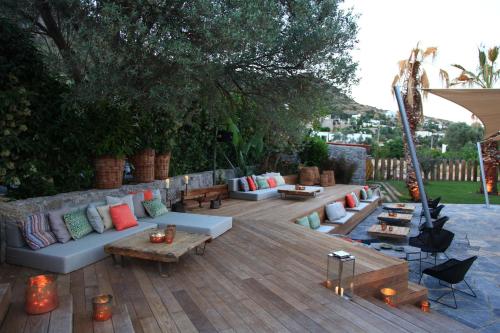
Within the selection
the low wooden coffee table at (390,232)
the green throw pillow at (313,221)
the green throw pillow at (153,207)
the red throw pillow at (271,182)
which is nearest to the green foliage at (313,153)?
the red throw pillow at (271,182)

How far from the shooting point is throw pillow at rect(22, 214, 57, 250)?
4.73 meters

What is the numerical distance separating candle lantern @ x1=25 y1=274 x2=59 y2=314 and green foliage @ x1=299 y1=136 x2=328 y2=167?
12390 millimetres

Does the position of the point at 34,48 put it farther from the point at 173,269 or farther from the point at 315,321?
the point at 315,321

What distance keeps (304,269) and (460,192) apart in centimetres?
1404

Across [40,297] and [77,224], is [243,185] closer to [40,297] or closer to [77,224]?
[77,224]

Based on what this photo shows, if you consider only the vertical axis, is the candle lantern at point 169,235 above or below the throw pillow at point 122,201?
below

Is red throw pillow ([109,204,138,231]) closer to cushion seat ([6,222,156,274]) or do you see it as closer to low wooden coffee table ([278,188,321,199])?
cushion seat ([6,222,156,274])

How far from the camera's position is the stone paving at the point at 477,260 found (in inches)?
197

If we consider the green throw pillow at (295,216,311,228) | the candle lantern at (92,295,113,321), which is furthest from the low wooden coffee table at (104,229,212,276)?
the green throw pillow at (295,216,311,228)

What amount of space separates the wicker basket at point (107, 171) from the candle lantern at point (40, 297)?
3.45m

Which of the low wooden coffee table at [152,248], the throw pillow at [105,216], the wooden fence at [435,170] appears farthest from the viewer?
the wooden fence at [435,170]

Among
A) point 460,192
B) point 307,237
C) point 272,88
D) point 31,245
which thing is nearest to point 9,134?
point 31,245

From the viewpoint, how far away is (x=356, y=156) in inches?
606

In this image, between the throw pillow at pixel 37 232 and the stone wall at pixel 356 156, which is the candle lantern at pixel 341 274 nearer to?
the throw pillow at pixel 37 232
